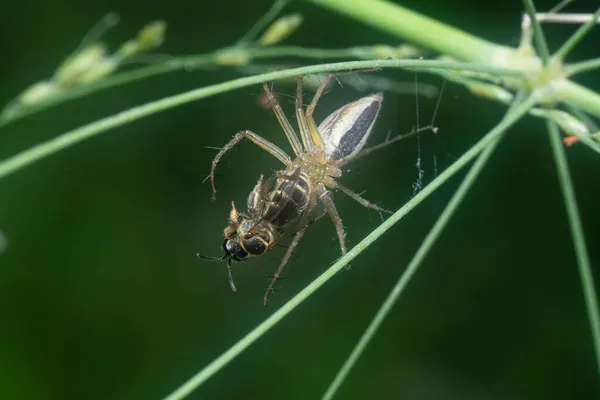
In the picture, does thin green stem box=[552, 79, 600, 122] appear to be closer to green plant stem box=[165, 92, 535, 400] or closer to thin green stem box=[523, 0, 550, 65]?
thin green stem box=[523, 0, 550, 65]

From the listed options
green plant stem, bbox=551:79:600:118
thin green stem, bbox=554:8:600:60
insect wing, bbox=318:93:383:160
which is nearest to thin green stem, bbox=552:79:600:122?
green plant stem, bbox=551:79:600:118

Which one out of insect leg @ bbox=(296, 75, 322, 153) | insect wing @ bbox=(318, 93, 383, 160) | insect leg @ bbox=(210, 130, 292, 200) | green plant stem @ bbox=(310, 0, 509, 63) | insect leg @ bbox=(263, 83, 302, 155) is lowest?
insect leg @ bbox=(210, 130, 292, 200)

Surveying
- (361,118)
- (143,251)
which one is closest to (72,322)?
(143,251)

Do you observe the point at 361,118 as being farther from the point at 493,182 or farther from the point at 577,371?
the point at 577,371

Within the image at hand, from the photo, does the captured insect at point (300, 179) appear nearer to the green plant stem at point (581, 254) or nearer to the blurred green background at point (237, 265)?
the green plant stem at point (581, 254)

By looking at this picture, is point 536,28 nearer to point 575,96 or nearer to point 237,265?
point 575,96

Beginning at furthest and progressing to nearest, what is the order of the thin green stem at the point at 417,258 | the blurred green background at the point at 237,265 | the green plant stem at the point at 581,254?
the blurred green background at the point at 237,265 → the green plant stem at the point at 581,254 → the thin green stem at the point at 417,258

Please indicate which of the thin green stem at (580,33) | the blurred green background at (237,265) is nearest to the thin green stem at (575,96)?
the thin green stem at (580,33)

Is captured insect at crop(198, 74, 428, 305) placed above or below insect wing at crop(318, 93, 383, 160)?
below
